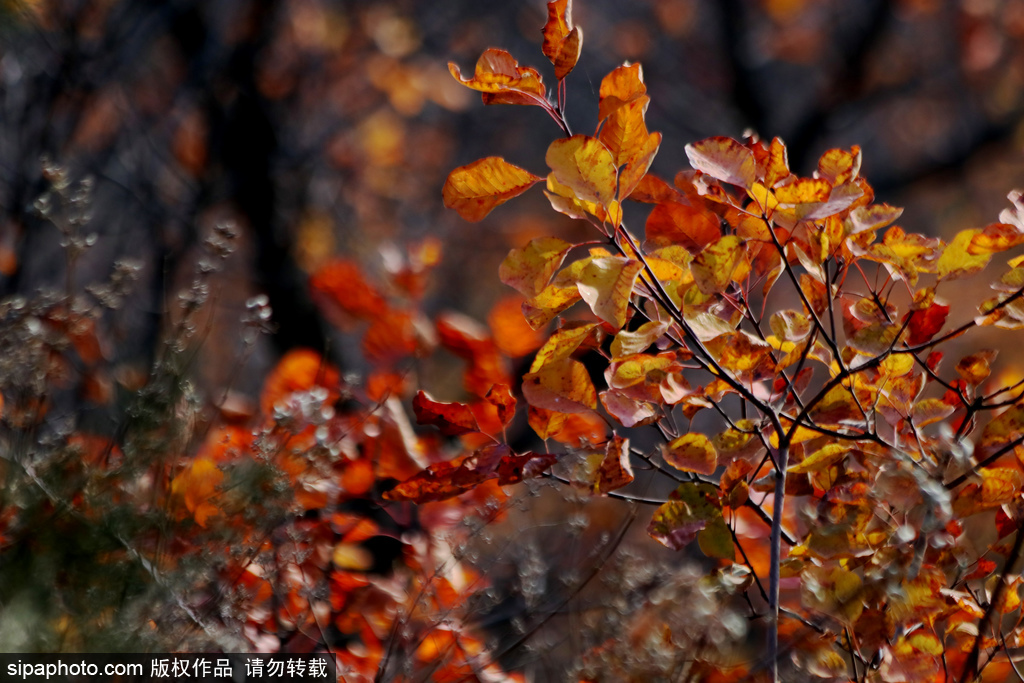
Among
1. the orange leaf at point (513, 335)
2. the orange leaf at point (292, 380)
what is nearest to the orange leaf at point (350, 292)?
the orange leaf at point (292, 380)

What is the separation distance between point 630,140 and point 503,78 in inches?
5.9

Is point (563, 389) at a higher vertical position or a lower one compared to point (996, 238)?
lower

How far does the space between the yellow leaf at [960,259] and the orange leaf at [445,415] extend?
58 cm

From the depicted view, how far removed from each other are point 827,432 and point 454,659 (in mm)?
764

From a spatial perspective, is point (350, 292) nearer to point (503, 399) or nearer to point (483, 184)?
point (503, 399)

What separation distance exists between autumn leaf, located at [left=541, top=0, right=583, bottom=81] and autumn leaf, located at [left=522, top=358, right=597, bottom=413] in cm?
33

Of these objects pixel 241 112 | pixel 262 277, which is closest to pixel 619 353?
pixel 262 277

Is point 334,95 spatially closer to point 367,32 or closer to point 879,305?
point 367,32

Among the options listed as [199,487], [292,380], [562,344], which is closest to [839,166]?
[562,344]

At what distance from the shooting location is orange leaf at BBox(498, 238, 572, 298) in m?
0.92

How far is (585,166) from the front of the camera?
2.75ft

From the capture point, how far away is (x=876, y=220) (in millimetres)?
903

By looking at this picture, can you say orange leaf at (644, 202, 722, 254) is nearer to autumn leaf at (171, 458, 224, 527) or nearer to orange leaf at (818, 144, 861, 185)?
orange leaf at (818, 144, 861, 185)

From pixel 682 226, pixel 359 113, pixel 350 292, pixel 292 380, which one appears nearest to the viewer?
pixel 682 226
